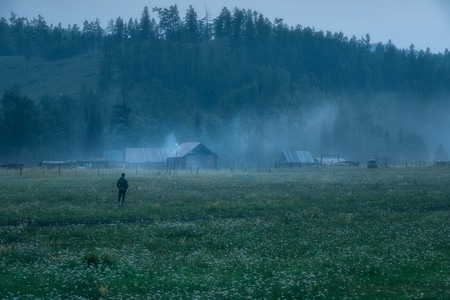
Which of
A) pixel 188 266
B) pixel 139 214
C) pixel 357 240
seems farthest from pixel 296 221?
pixel 188 266

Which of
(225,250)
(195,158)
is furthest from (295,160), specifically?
(225,250)

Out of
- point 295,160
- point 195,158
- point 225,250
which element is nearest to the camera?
point 225,250

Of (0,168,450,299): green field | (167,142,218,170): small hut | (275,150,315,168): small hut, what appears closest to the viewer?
(0,168,450,299): green field

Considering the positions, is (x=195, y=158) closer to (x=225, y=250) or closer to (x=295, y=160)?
(x=295, y=160)

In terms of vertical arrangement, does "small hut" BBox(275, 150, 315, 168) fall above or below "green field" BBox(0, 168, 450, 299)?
above

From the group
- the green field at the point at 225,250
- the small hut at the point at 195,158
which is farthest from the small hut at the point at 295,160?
the green field at the point at 225,250

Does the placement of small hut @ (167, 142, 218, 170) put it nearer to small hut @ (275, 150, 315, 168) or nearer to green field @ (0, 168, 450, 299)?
small hut @ (275, 150, 315, 168)

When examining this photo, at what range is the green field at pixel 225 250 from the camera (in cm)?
1497

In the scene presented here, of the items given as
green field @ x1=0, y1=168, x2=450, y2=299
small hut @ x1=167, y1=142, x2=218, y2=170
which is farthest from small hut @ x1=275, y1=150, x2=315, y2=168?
green field @ x1=0, y1=168, x2=450, y2=299

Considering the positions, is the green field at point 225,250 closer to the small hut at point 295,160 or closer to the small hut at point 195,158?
the small hut at point 195,158

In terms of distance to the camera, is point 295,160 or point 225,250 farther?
point 295,160

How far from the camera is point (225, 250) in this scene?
68.2 ft

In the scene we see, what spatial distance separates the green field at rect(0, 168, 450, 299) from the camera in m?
15.0

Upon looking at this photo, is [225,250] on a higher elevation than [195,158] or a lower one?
lower
